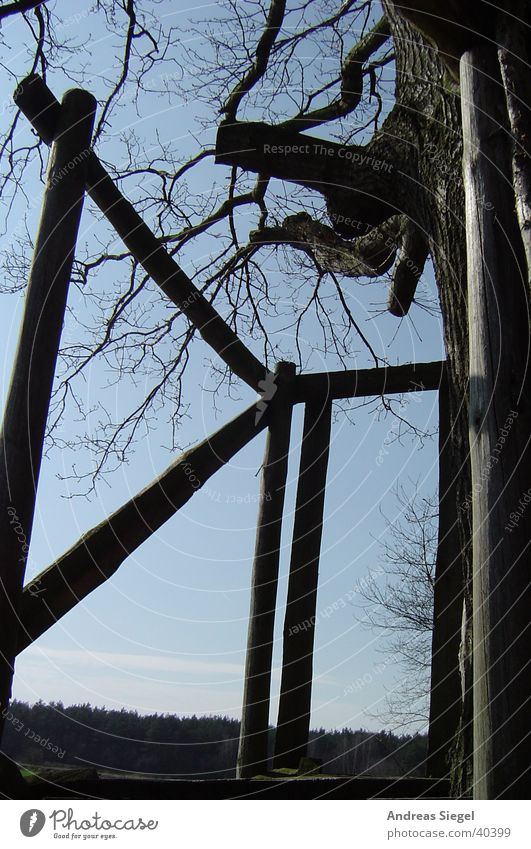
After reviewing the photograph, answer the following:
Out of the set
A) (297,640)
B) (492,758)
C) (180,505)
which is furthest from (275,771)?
(492,758)

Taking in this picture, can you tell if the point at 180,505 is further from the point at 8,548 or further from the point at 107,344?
the point at 107,344

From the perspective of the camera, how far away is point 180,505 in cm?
451

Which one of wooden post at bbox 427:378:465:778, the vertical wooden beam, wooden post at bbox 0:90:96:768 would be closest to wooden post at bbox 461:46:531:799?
wooden post at bbox 427:378:465:778

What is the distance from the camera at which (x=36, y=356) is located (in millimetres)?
3430

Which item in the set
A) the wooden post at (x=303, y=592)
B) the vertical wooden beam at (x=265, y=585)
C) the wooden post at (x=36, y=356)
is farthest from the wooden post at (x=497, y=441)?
the vertical wooden beam at (x=265, y=585)

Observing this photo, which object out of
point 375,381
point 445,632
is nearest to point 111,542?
point 445,632

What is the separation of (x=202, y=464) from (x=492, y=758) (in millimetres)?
2939

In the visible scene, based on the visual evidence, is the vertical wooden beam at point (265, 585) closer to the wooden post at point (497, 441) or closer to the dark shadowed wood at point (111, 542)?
the dark shadowed wood at point (111, 542)

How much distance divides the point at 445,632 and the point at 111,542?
1.86 metres

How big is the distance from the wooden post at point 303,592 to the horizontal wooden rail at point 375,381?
9 cm

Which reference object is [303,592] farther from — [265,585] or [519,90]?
[519,90]

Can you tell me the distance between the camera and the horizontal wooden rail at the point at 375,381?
5496mm
